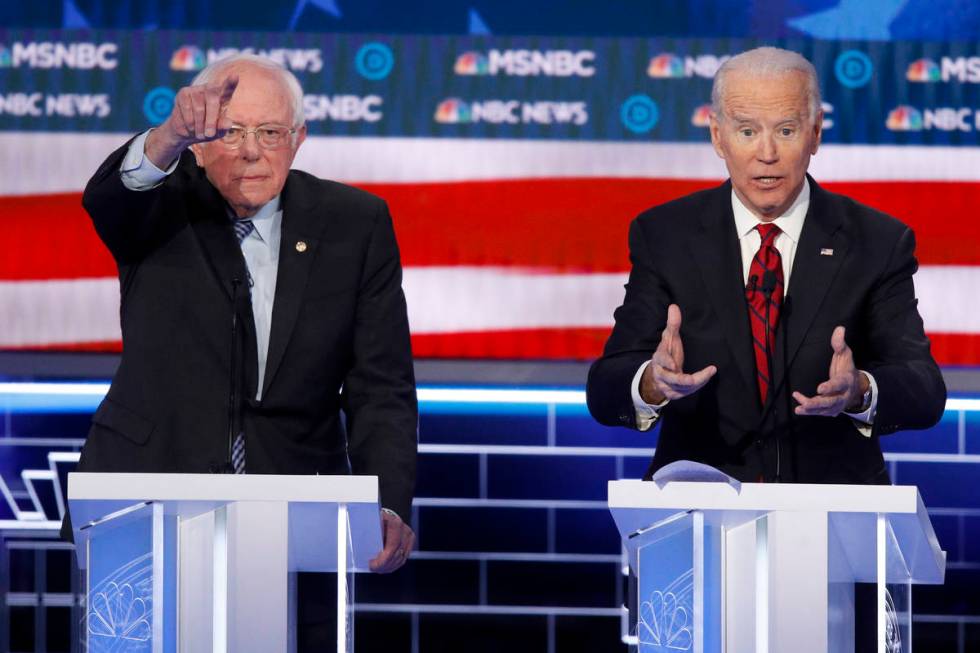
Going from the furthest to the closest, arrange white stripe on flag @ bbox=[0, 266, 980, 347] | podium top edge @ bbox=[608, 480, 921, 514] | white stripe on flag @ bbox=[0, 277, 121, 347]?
1. white stripe on flag @ bbox=[0, 277, 121, 347]
2. white stripe on flag @ bbox=[0, 266, 980, 347]
3. podium top edge @ bbox=[608, 480, 921, 514]

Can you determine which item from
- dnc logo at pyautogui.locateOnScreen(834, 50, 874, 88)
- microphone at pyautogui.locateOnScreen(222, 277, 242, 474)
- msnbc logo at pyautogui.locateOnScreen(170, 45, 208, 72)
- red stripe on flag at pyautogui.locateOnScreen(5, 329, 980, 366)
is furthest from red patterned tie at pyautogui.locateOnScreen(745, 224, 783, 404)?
msnbc logo at pyautogui.locateOnScreen(170, 45, 208, 72)

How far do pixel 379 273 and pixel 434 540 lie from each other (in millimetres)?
1876

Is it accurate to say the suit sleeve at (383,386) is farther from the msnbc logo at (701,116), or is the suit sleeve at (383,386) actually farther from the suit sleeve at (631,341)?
the msnbc logo at (701,116)

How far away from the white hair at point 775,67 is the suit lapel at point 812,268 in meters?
0.19

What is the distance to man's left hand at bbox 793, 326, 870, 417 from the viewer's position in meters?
2.38

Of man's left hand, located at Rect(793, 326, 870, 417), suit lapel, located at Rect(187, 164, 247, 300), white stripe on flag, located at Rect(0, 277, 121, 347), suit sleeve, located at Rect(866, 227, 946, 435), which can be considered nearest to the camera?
man's left hand, located at Rect(793, 326, 870, 417)

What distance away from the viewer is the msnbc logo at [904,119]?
449 cm

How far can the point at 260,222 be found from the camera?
293 centimetres

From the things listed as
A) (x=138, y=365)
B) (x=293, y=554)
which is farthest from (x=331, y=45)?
(x=293, y=554)

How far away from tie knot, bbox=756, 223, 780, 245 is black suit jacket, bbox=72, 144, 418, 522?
0.70 m

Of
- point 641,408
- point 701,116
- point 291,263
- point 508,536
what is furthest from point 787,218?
point 508,536

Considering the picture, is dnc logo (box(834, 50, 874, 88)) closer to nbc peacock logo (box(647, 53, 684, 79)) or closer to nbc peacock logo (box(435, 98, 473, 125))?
nbc peacock logo (box(647, 53, 684, 79))

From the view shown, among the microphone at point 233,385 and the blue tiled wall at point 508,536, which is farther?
the blue tiled wall at point 508,536

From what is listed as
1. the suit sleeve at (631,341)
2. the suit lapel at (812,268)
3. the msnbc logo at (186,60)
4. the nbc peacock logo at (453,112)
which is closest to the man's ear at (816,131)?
the suit lapel at (812,268)
